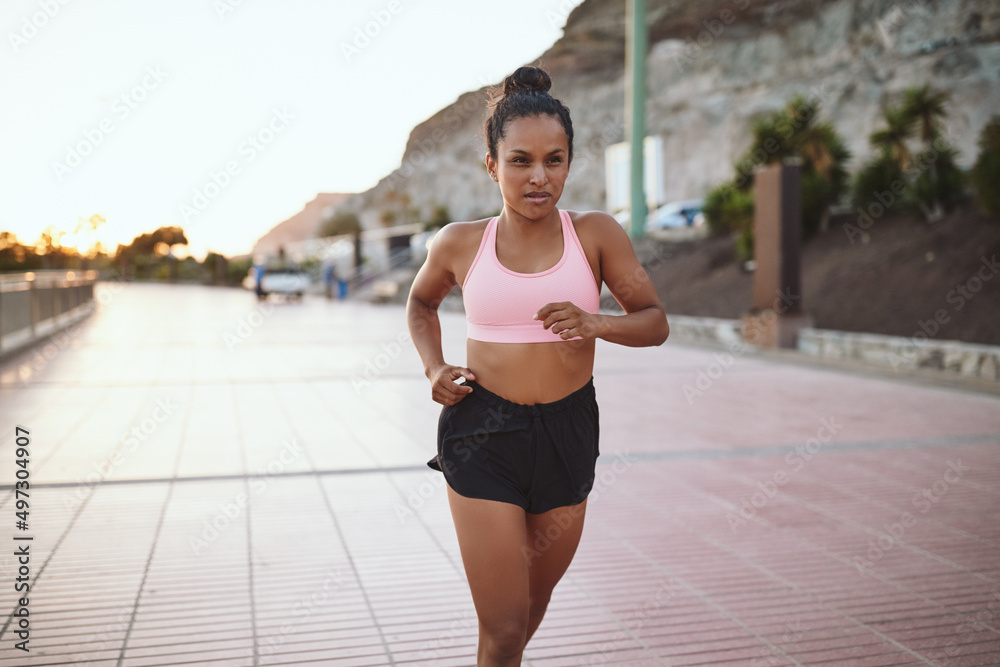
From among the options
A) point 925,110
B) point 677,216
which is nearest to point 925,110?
point 925,110

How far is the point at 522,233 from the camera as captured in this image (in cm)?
238

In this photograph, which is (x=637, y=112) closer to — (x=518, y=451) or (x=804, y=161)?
(x=804, y=161)

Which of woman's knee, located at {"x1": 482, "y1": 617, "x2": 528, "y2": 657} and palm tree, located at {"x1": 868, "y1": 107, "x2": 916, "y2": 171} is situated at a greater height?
palm tree, located at {"x1": 868, "y1": 107, "x2": 916, "y2": 171}

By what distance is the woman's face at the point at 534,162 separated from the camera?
2.25 m

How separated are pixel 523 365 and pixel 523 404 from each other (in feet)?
0.34

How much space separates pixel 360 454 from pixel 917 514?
3.83 meters

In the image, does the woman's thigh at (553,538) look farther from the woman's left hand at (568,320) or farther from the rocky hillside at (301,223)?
the rocky hillside at (301,223)

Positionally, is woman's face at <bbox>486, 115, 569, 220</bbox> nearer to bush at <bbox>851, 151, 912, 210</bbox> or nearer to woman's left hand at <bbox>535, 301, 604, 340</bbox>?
woman's left hand at <bbox>535, 301, 604, 340</bbox>

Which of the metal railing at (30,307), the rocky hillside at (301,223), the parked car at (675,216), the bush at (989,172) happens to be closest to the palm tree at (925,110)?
the bush at (989,172)

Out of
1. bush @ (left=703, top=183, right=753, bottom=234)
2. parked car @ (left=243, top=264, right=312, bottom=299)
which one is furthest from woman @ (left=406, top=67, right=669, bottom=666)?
parked car @ (left=243, top=264, right=312, bottom=299)

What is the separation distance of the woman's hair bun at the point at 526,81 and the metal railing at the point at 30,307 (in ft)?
41.1

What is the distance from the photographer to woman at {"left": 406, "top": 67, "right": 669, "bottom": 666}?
2.27 meters

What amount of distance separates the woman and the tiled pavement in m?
1.11

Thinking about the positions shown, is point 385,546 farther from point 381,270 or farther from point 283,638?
point 381,270
